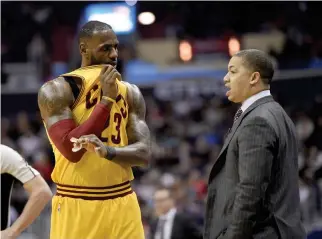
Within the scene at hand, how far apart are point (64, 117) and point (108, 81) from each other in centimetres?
34

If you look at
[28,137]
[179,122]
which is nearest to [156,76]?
[179,122]

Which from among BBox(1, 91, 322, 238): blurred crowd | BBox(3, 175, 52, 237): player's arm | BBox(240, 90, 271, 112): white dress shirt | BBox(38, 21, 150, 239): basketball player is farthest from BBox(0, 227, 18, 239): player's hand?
BBox(1, 91, 322, 238): blurred crowd

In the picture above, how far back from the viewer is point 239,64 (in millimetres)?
4031

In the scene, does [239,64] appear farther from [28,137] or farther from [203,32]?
[203,32]

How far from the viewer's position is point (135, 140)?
14.8ft

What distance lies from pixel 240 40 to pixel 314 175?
4.25 metres

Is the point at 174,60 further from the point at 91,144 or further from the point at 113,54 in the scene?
the point at 91,144

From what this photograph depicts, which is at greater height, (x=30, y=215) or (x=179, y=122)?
(x=30, y=215)

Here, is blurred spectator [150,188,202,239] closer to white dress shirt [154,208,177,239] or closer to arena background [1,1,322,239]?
white dress shirt [154,208,177,239]

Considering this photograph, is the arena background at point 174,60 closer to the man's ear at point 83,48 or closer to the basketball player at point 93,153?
the basketball player at point 93,153

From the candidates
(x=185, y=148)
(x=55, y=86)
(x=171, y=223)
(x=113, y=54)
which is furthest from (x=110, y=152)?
(x=185, y=148)

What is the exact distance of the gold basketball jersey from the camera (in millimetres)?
4309

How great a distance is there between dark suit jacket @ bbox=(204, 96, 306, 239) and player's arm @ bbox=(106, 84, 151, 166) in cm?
57

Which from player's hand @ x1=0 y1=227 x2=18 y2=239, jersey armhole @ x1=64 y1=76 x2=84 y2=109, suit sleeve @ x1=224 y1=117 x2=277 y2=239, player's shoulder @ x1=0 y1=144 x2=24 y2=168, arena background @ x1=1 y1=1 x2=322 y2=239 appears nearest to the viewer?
suit sleeve @ x1=224 y1=117 x2=277 y2=239
